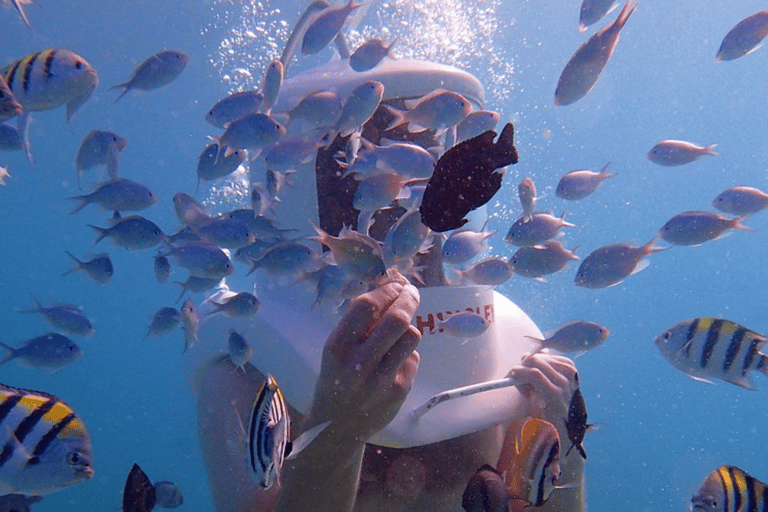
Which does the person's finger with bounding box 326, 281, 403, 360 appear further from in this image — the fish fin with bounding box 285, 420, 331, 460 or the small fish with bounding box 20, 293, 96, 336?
the small fish with bounding box 20, 293, 96, 336

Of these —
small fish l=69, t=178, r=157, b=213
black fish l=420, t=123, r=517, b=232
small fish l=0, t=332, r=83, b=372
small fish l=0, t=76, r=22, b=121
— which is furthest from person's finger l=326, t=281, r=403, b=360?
small fish l=0, t=332, r=83, b=372

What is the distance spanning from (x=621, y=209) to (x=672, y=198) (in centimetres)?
550

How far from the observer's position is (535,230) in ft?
10.9

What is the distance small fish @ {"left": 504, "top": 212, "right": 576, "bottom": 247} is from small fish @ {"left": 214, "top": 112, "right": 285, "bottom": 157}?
5.24 ft

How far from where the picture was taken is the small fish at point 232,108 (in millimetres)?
3445

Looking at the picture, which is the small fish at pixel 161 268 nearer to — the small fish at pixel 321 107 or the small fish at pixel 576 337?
the small fish at pixel 321 107

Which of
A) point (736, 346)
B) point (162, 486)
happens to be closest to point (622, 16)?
point (736, 346)

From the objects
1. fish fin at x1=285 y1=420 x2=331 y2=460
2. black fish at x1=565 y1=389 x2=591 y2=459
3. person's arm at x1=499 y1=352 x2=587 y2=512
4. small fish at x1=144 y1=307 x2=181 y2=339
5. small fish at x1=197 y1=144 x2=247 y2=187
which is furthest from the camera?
small fish at x1=144 y1=307 x2=181 y2=339

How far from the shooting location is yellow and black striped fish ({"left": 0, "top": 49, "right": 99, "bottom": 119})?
249 cm

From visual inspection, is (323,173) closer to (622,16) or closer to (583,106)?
(622,16)

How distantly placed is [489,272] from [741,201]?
2136mm

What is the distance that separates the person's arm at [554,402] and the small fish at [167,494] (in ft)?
10.6

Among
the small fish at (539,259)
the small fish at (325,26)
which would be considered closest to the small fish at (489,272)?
the small fish at (539,259)

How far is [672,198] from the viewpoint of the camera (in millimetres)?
51406
